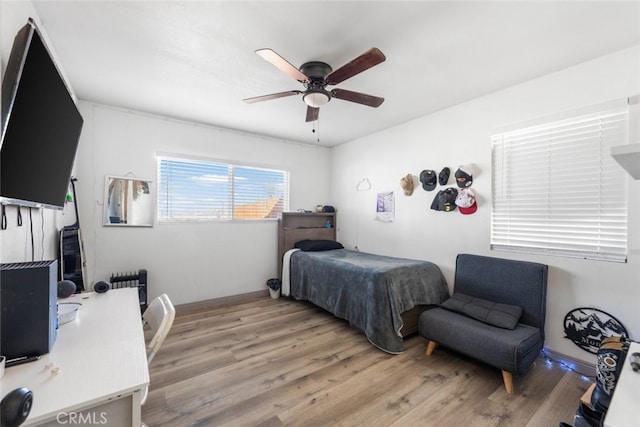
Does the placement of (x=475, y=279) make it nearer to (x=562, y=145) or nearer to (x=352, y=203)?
(x=562, y=145)

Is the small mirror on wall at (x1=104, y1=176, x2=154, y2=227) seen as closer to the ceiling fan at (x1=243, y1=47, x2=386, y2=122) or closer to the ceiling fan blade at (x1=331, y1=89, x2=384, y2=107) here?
the ceiling fan at (x1=243, y1=47, x2=386, y2=122)

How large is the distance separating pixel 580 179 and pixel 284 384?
3.00 metres

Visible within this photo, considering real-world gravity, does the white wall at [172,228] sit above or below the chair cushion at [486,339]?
above

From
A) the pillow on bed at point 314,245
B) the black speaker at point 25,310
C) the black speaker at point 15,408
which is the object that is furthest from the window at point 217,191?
the black speaker at point 15,408

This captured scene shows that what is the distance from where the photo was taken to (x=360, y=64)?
1.73m

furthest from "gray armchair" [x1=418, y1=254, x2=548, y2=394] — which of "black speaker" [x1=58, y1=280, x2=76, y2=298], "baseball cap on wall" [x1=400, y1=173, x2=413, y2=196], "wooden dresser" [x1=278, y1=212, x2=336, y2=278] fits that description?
"black speaker" [x1=58, y1=280, x2=76, y2=298]

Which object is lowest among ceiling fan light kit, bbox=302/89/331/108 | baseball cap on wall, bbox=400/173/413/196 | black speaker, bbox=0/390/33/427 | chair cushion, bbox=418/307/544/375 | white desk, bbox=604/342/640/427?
chair cushion, bbox=418/307/544/375

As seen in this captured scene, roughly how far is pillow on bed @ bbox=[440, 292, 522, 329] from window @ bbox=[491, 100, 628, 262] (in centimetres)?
64

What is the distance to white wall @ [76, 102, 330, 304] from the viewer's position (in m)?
A: 2.97

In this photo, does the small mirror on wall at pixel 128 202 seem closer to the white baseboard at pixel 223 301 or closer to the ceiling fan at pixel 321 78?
the white baseboard at pixel 223 301

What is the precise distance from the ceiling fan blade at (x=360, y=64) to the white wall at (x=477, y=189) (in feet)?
5.78

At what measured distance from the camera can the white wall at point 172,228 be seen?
117 inches

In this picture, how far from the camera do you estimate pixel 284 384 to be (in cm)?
198

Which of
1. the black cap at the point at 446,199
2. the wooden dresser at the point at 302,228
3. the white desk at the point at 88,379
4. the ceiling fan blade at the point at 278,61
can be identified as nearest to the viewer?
the white desk at the point at 88,379
